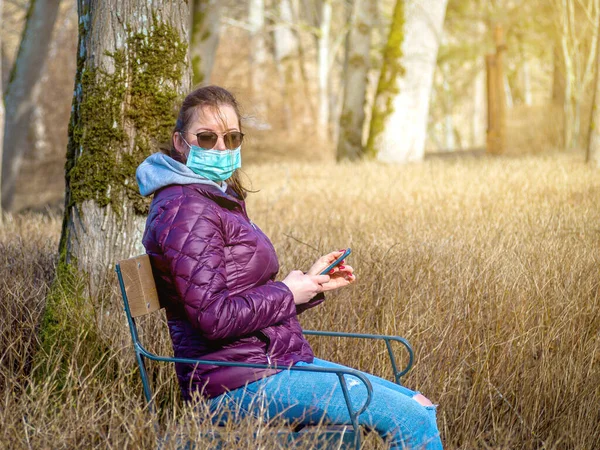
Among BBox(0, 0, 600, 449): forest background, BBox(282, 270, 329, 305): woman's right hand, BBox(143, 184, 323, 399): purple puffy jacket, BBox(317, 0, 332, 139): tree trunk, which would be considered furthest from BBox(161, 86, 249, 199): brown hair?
BBox(317, 0, 332, 139): tree trunk

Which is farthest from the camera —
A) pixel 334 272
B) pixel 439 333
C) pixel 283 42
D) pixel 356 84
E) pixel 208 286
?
pixel 283 42

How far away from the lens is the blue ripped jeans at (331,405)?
2707 millimetres

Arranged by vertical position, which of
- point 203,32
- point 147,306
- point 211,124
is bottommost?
point 147,306

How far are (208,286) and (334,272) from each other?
0.55 m

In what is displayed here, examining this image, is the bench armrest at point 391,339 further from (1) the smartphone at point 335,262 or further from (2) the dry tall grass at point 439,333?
(2) the dry tall grass at point 439,333

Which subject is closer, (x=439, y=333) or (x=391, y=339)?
(x=391, y=339)

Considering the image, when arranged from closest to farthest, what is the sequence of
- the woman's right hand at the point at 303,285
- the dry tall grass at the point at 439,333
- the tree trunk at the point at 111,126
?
the woman's right hand at the point at 303,285
the dry tall grass at the point at 439,333
the tree trunk at the point at 111,126

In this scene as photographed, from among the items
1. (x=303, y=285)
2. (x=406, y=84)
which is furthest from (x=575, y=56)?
(x=303, y=285)

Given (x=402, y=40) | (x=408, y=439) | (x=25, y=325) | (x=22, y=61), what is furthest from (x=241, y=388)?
(x=402, y=40)

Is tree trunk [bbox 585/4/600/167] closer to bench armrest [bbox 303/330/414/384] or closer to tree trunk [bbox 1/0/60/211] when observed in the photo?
tree trunk [bbox 1/0/60/211]

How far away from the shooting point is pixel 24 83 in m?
11.3

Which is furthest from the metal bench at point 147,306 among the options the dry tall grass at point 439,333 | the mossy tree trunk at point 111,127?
the mossy tree trunk at point 111,127

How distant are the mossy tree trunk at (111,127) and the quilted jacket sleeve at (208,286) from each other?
1.48 meters

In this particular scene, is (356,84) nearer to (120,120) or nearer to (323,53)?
(323,53)
